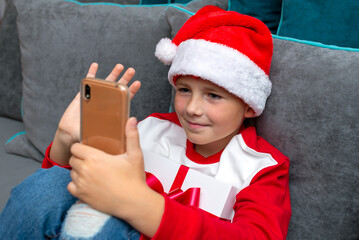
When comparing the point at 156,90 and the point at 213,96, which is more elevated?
the point at 213,96

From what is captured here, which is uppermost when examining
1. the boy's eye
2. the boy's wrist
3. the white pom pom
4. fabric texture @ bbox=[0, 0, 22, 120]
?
the white pom pom

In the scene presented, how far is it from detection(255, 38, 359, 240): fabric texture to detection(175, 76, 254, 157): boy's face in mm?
107

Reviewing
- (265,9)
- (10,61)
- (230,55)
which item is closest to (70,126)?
(230,55)

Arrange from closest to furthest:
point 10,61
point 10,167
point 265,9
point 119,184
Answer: point 119,184, point 265,9, point 10,167, point 10,61

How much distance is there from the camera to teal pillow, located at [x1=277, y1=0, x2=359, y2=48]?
92 centimetres

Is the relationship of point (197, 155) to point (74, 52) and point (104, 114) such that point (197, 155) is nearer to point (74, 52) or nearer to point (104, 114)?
point (104, 114)

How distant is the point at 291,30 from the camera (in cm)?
102

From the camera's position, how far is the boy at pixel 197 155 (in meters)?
0.55

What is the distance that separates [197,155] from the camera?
2.98 ft

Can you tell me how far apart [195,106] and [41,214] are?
0.39 metres

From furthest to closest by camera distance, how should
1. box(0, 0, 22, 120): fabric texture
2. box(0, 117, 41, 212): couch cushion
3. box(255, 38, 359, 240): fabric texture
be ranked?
1. box(0, 0, 22, 120): fabric texture
2. box(0, 117, 41, 212): couch cushion
3. box(255, 38, 359, 240): fabric texture

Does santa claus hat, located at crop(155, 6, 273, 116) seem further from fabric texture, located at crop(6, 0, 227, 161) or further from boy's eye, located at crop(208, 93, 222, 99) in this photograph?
fabric texture, located at crop(6, 0, 227, 161)

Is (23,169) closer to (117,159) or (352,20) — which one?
(117,159)

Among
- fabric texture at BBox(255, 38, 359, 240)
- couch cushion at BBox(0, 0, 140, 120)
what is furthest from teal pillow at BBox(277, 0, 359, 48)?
couch cushion at BBox(0, 0, 140, 120)
